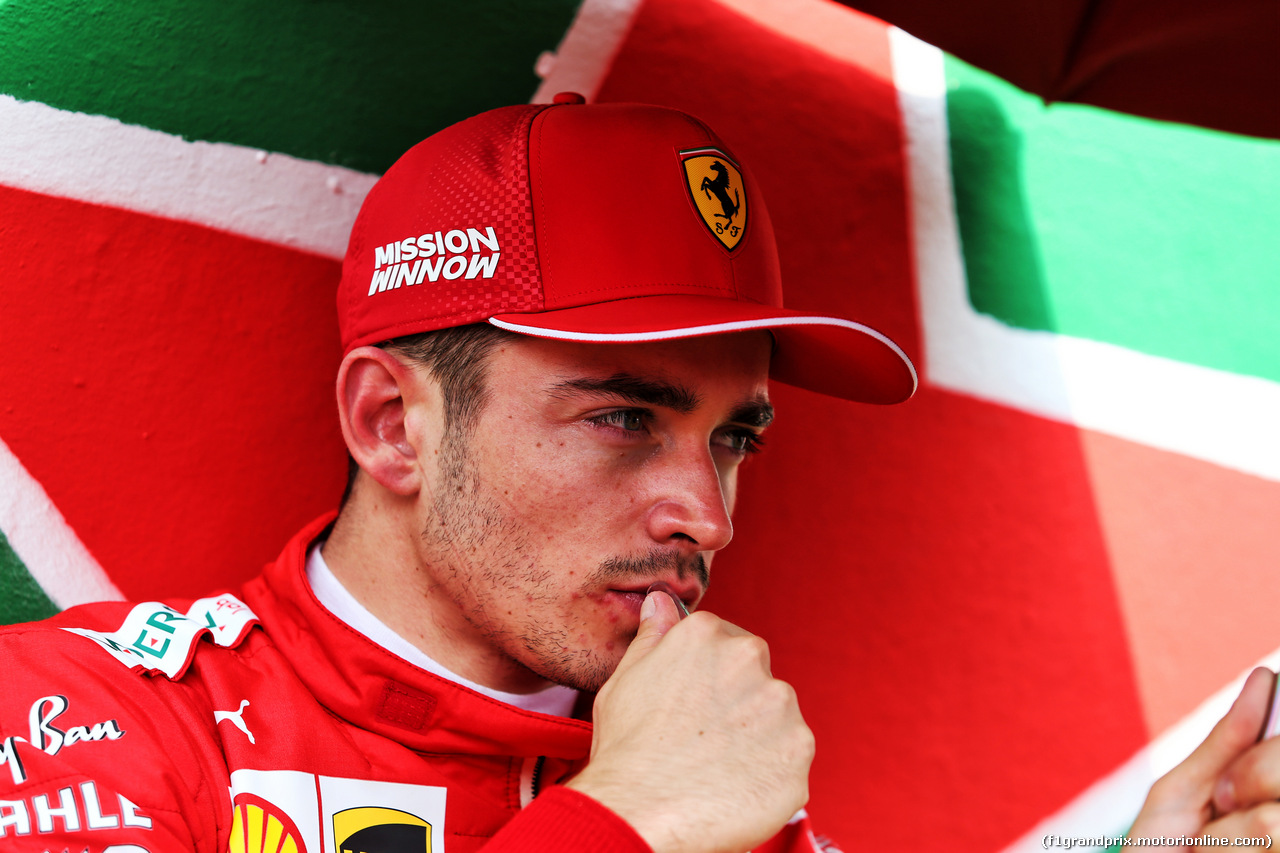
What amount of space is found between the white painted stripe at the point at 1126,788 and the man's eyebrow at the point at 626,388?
1656mm

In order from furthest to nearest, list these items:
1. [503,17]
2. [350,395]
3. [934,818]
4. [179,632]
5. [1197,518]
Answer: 1. [1197,518]
2. [934,818]
3. [503,17]
4. [350,395]
5. [179,632]

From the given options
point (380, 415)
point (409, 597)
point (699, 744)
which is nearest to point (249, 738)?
point (409, 597)

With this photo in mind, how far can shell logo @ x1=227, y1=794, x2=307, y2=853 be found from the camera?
119 cm

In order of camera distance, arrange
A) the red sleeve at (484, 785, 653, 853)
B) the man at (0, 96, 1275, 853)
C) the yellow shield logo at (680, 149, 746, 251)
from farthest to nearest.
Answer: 1. the yellow shield logo at (680, 149, 746, 251)
2. the man at (0, 96, 1275, 853)
3. the red sleeve at (484, 785, 653, 853)

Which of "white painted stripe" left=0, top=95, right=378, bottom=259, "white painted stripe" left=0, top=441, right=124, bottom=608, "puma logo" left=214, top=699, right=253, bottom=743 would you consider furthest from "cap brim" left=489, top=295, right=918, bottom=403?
"white painted stripe" left=0, top=441, right=124, bottom=608

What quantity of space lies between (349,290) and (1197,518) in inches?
83.9

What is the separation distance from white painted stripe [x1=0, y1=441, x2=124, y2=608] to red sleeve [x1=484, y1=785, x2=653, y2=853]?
1.10m

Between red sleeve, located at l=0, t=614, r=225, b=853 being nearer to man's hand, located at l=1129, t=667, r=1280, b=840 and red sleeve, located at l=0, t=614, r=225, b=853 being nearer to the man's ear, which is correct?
the man's ear

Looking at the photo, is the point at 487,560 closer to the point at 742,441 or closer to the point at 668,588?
the point at 668,588

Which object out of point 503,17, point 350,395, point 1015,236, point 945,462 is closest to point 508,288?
point 350,395

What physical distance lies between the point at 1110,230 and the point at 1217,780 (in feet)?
5.43

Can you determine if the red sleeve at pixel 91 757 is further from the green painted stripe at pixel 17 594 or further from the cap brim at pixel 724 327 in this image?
the cap brim at pixel 724 327

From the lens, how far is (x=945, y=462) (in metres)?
2.37

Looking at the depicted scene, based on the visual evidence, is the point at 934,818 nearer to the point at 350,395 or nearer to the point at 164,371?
the point at 350,395
